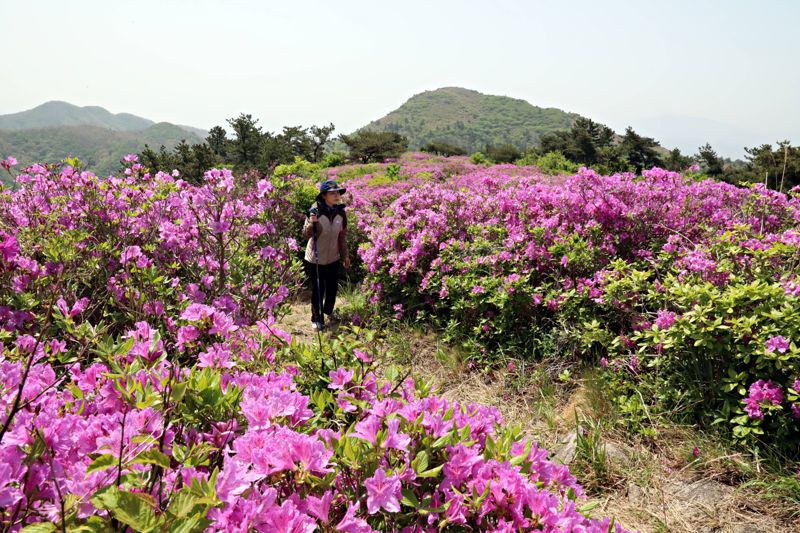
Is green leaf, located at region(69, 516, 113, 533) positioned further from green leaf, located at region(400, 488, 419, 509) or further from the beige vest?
the beige vest

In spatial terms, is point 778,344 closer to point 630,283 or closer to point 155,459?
Result: point 630,283

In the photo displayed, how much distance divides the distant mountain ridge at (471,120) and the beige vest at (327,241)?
373 ft

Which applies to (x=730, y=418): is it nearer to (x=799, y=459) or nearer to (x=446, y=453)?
(x=799, y=459)

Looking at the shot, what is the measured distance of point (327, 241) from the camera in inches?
224

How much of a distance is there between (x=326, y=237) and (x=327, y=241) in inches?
2.2

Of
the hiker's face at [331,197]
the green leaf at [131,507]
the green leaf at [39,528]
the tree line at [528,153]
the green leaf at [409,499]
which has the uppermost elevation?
the tree line at [528,153]

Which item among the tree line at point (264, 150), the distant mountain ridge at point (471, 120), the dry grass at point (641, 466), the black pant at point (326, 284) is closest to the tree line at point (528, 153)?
the tree line at point (264, 150)

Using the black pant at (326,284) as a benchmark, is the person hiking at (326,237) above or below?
above

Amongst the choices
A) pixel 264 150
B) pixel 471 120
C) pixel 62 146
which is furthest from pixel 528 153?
pixel 62 146

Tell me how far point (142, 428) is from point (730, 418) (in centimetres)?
340

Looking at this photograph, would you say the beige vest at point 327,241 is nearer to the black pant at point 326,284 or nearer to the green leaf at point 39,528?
the black pant at point 326,284

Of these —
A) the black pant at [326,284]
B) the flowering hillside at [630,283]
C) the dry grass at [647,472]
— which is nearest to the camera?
the dry grass at [647,472]

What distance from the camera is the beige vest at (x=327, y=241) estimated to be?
5598 mm

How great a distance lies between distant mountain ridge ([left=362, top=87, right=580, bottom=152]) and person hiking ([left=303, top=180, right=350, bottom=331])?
114m
